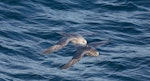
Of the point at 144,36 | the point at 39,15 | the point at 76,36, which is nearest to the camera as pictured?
the point at 76,36

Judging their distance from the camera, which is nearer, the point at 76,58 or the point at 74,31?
the point at 76,58

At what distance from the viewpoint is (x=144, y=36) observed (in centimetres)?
2198

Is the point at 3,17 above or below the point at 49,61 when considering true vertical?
above

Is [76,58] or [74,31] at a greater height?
[74,31]

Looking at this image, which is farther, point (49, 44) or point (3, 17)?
point (3, 17)

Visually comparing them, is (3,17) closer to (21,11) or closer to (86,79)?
(21,11)

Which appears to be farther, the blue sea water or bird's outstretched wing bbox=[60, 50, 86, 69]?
the blue sea water

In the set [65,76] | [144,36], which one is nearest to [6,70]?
[65,76]

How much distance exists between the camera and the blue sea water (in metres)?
19.2

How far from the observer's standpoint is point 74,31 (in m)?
22.2

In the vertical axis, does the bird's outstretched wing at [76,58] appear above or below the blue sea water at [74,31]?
below

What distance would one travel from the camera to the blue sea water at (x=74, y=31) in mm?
19172

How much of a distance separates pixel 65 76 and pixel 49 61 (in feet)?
4.36

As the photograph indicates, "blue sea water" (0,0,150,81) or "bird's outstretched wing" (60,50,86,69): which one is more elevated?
"blue sea water" (0,0,150,81)
